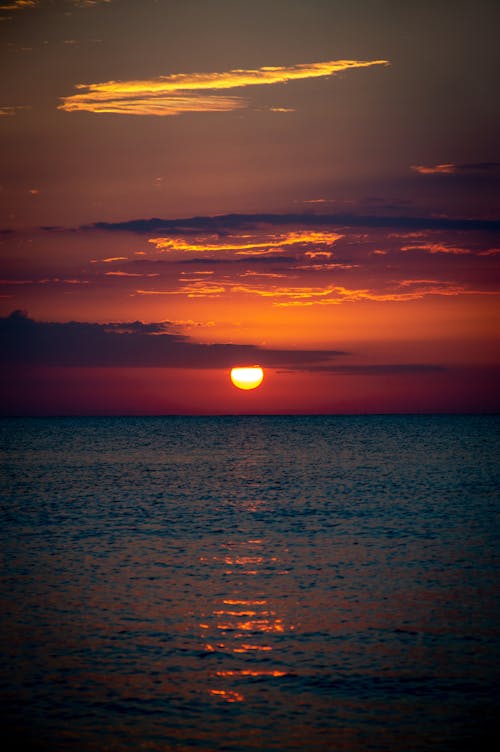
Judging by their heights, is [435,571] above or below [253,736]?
above

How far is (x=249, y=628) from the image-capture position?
79.3ft

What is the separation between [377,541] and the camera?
4097cm

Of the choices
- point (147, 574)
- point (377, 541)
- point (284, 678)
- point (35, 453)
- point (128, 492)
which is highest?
point (35, 453)

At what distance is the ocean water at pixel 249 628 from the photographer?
674 inches

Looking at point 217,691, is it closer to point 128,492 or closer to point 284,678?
point 284,678

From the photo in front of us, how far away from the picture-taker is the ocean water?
17.1m

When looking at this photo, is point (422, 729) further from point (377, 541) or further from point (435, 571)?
point (377, 541)

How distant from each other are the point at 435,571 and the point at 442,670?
12.8 metres

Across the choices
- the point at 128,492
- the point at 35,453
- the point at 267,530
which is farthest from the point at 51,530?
the point at 35,453

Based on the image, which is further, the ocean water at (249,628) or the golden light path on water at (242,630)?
the golden light path on water at (242,630)

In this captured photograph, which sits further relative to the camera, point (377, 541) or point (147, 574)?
point (377, 541)

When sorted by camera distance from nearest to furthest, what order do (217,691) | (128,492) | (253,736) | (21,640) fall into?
(253,736), (217,691), (21,640), (128,492)

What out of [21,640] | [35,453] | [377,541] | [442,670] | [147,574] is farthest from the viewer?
[35,453]

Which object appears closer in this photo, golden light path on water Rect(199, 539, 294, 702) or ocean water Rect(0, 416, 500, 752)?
ocean water Rect(0, 416, 500, 752)
